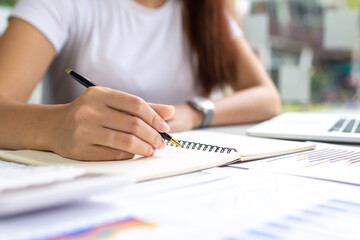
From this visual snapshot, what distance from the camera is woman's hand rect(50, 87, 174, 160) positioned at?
51cm

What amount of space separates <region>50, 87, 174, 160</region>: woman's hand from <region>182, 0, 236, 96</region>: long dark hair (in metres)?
0.76

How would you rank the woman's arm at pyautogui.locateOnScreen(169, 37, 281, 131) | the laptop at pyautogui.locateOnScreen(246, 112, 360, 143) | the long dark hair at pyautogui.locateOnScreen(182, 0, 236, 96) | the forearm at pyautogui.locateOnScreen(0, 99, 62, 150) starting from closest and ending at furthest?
the forearm at pyautogui.locateOnScreen(0, 99, 62, 150), the laptop at pyautogui.locateOnScreen(246, 112, 360, 143), the woman's arm at pyautogui.locateOnScreen(169, 37, 281, 131), the long dark hair at pyautogui.locateOnScreen(182, 0, 236, 96)

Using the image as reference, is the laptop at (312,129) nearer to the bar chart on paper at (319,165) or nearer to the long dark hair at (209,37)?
the bar chart on paper at (319,165)

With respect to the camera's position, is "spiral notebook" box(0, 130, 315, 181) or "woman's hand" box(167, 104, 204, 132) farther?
"woman's hand" box(167, 104, 204, 132)

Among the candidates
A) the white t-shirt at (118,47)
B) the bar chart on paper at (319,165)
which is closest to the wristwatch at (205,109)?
the white t-shirt at (118,47)

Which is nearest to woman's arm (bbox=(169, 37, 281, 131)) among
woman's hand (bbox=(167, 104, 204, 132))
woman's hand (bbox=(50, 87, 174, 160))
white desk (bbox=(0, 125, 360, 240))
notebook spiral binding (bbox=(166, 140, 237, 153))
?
woman's hand (bbox=(167, 104, 204, 132))

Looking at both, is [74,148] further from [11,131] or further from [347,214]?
[347,214]

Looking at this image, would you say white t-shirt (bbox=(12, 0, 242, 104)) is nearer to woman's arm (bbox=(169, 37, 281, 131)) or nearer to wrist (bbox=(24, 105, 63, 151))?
woman's arm (bbox=(169, 37, 281, 131))

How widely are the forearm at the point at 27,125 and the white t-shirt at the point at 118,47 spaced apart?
368 millimetres

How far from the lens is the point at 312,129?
2.79 ft

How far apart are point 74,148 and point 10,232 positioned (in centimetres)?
24

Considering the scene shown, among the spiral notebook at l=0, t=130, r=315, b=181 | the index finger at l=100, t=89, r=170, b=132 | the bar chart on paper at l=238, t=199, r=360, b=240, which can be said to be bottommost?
the bar chart on paper at l=238, t=199, r=360, b=240

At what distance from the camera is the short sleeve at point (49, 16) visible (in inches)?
36.8

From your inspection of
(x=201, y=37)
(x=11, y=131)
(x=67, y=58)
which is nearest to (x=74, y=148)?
(x=11, y=131)
